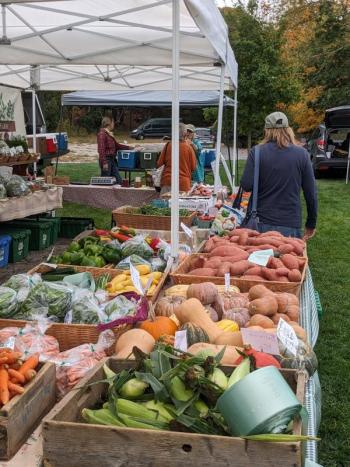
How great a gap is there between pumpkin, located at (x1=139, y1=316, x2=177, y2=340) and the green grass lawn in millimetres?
1370

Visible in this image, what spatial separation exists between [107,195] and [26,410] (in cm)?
901

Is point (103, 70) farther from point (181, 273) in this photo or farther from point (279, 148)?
point (181, 273)

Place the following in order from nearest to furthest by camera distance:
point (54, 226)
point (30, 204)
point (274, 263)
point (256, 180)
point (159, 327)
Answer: point (159, 327)
point (274, 263)
point (256, 180)
point (30, 204)
point (54, 226)

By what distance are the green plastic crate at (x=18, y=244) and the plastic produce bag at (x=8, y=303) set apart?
439 cm

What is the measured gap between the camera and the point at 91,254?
4.27m

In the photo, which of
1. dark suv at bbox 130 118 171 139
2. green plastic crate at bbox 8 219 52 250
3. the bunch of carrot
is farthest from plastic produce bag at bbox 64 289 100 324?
dark suv at bbox 130 118 171 139

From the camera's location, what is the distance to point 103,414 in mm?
1760

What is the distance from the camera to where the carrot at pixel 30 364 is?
6.67 feet

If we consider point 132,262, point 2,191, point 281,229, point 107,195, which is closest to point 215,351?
point 132,262

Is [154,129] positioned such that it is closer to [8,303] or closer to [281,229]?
[281,229]

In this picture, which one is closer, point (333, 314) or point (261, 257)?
point (261, 257)

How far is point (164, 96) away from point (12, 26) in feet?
25.7

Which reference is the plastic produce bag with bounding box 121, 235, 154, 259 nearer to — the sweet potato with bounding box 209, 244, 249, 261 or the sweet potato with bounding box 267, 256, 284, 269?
the sweet potato with bounding box 209, 244, 249, 261

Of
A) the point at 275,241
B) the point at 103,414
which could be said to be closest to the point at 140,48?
the point at 275,241
